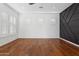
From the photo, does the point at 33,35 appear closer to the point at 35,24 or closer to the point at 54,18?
the point at 35,24

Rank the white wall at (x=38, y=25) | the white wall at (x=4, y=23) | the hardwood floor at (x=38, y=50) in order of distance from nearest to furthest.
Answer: the hardwood floor at (x=38, y=50), the white wall at (x=4, y=23), the white wall at (x=38, y=25)

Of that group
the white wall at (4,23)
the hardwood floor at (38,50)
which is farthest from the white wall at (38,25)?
the hardwood floor at (38,50)

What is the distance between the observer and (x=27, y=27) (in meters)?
9.08

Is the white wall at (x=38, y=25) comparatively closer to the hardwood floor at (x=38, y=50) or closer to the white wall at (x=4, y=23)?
the white wall at (x=4, y=23)

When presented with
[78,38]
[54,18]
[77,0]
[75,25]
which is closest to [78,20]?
[75,25]

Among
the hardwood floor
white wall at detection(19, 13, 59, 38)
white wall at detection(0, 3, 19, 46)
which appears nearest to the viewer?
the hardwood floor

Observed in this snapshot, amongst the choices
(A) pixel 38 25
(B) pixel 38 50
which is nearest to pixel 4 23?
(B) pixel 38 50

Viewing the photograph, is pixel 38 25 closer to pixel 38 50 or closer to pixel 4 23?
pixel 4 23

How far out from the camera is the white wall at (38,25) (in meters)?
9.01

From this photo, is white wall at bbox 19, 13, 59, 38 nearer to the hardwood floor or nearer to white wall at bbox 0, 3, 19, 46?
white wall at bbox 0, 3, 19, 46

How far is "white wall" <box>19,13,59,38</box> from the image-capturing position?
9.01m

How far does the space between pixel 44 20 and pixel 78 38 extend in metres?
4.55

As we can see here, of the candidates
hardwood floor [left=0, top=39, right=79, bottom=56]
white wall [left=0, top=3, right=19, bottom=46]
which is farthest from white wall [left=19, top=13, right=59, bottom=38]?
hardwood floor [left=0, top=39, right=79, bottom=56]

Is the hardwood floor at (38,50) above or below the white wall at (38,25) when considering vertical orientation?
below
